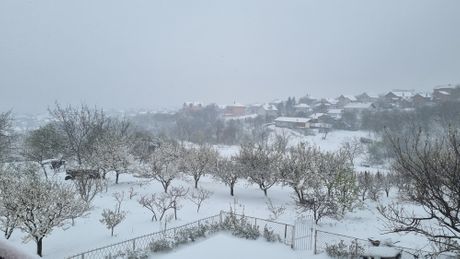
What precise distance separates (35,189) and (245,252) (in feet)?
31.1

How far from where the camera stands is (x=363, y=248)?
15.3 m

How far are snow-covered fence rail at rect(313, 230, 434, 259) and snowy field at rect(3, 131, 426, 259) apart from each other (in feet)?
2.88

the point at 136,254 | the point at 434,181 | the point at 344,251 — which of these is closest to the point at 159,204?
the point at 136,254

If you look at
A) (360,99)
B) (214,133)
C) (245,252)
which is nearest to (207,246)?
(245,252)

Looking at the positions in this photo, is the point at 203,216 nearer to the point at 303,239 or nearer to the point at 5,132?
the point at 303,239

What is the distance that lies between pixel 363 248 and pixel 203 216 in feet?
36.2

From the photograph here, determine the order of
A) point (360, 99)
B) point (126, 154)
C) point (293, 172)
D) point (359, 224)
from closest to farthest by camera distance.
Result: 1. point (359, 224)
2. point (293, 172)
3. point (126, 154)
4. point (360, 99)

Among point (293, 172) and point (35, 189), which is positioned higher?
point (35, 189)

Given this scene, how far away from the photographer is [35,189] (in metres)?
14.8

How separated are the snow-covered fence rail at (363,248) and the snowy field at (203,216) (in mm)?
879

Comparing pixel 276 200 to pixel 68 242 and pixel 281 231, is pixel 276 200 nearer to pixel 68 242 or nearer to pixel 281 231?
pixel 281 231

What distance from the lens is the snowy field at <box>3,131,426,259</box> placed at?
1560 centimetres

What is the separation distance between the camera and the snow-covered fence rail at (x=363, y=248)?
35.7 ft

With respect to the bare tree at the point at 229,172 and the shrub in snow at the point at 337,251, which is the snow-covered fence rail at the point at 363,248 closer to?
the shrub in snow at the point at 337,251
